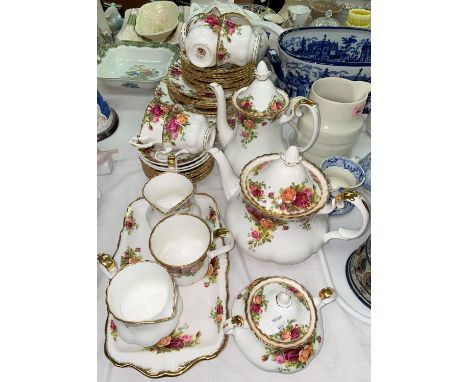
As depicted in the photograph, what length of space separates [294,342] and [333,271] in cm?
35

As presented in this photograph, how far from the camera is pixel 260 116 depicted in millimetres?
1008

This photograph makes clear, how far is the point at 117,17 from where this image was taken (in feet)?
6.54

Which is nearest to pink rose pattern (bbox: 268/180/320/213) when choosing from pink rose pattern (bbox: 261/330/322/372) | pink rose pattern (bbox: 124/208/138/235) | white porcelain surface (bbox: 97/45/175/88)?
pink rose pattern (bbox: 261/330/322/372)

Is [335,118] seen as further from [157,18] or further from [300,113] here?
[157,18]

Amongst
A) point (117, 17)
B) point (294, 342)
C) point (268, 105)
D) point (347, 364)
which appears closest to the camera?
point (294, 342)

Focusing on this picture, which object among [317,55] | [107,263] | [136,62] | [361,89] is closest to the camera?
[107,263]

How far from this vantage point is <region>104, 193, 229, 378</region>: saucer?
2.72 ft

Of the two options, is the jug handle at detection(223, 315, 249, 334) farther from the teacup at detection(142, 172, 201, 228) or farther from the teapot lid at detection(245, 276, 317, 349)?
the teacup at detection(142, 172, 201, 228)

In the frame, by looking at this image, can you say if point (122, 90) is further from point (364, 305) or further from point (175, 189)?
point (364, 305)

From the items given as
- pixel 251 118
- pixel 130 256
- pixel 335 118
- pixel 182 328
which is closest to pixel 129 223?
pixel 130 256

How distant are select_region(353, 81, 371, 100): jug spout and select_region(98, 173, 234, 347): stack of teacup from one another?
67 cm

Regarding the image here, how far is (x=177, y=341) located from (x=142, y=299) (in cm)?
13

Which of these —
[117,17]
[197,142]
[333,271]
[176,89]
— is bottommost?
[333,271]

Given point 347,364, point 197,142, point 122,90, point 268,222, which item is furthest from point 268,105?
point 122,90
